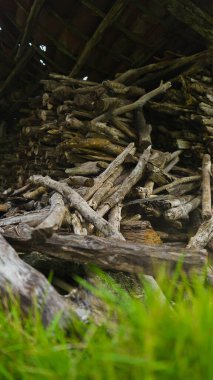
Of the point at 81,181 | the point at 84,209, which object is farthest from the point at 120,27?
the point at 84,209

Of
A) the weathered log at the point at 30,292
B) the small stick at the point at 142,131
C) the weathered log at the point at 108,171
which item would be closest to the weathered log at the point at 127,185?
the weathered log at the point at 108,171

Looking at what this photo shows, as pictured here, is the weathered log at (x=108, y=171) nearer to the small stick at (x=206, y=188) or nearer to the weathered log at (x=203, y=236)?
the small stick at (x=206, y=188)

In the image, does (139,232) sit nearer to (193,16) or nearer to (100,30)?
(193,16)

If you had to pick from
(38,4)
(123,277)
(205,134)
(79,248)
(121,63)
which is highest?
(38,4)

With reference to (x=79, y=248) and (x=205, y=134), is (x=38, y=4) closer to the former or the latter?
(x=205, y=134)

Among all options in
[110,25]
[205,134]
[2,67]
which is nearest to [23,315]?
[205,134]

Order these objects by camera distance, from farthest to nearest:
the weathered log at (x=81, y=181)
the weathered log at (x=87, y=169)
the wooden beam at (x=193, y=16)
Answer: the wooden beam at (x=193, y=16), the weathered log at (x=87, y=169), the weathered log at (x=81, y=181)
